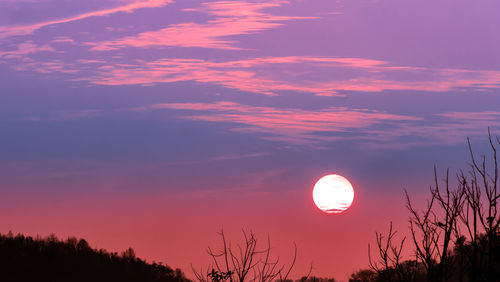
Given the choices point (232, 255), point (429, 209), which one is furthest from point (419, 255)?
point (232, 255)

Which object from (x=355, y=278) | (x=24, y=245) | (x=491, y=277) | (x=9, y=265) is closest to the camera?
(x=491, y=277)

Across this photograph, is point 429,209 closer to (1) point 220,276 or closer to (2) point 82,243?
(1) point 220,276

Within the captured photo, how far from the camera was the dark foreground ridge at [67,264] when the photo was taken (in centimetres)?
2548

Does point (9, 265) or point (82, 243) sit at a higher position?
point (82, 243)

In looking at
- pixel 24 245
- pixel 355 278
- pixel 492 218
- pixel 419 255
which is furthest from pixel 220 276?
pixel 355 278

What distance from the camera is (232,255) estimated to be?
55.4 ft

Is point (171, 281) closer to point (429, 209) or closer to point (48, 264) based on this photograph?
point (48, 264)

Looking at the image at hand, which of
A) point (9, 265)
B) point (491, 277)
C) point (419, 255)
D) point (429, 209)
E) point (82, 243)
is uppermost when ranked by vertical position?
point (82, 243)

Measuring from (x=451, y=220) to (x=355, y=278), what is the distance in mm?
46843

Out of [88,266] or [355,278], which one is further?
[355,278]

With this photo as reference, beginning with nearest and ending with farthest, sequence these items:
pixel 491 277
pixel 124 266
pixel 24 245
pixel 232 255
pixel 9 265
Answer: pixel 491 277
pixel 232 255
pixel 9 265
pixel 24 245
pixel 124 266

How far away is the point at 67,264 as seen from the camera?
27375mm

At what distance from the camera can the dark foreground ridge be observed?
25484 mm

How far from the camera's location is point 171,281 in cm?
3116
